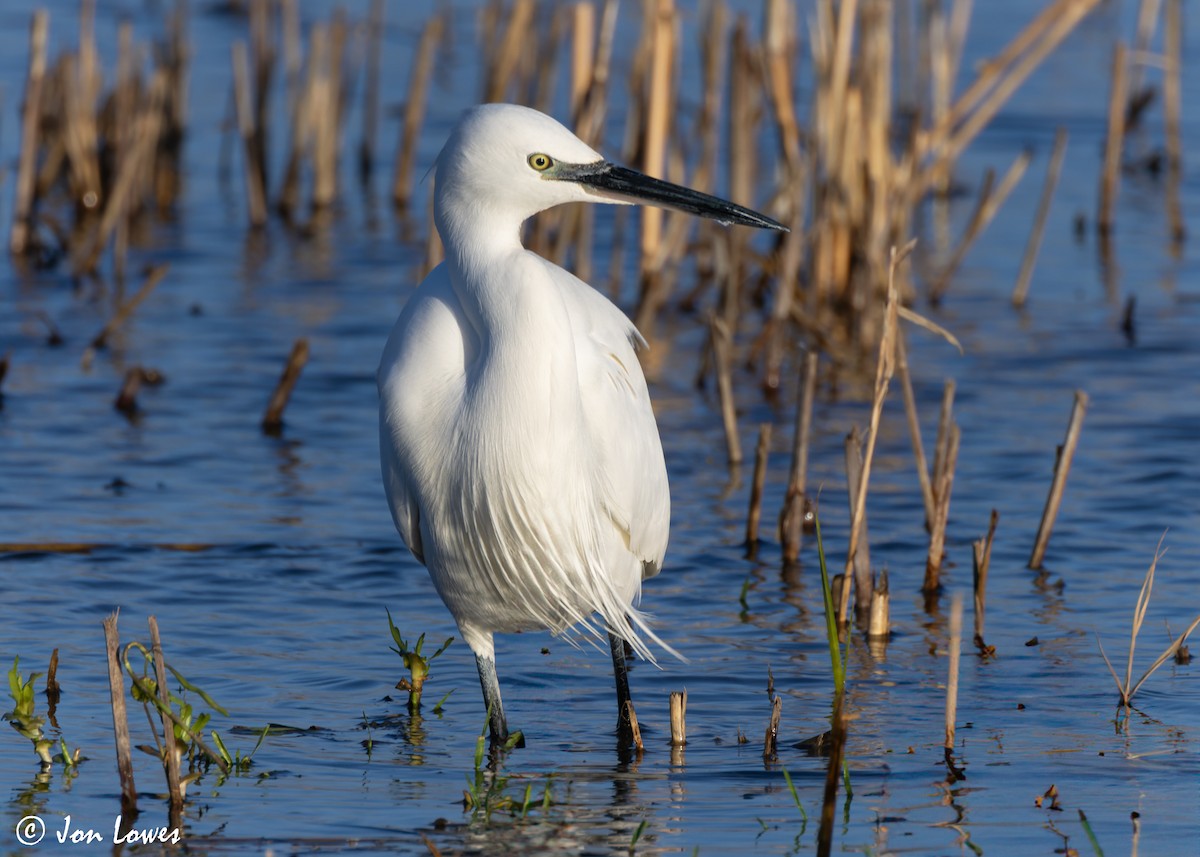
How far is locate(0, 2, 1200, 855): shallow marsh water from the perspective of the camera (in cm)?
446

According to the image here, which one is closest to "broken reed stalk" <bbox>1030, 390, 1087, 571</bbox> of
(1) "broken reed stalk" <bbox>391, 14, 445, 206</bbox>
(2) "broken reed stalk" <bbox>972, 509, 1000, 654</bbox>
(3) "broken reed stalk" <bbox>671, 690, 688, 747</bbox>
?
(2) "broken reed stalk" <bbox>972, 509, 1000, 654</bbox>

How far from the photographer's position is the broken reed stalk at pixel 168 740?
4090 mm

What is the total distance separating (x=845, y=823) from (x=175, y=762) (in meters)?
1.70

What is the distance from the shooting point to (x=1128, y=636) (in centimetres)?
593

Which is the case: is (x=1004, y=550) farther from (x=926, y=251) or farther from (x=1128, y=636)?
(x=926, y=251)

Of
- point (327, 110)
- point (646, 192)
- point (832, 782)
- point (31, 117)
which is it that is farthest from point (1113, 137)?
point (832, 782)

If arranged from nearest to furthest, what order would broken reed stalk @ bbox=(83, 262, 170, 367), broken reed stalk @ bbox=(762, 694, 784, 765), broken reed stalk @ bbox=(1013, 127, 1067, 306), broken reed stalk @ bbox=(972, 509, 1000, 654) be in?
broken reed stalk @ bbox=(762, 694, 784, 765), broken reed stalk @ bbox=(972, 509, 1000, 654), broken reed stalk @ bbox=(83, 262, 170, 367), broken reed stalk @ bbox=(1013, 127, 1067, 306)

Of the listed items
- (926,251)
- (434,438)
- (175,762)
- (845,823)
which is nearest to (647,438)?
(434,438)

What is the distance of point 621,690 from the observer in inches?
206

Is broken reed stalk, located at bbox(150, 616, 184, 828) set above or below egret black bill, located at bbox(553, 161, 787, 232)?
below

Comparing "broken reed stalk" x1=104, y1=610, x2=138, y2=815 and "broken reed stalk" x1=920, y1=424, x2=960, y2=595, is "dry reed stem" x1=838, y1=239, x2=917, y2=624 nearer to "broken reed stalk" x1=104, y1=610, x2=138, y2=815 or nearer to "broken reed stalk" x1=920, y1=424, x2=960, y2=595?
"broken reed stalk" x1=920, y1=424, x2=960, y2=595

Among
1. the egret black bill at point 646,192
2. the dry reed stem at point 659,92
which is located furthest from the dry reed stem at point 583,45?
the egret black bill at point 646,192

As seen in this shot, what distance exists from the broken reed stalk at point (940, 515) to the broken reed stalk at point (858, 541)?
34cm

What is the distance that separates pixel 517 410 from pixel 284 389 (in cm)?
423
